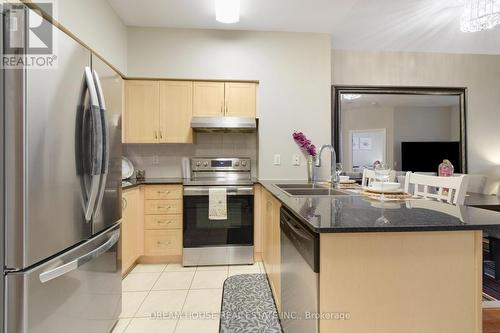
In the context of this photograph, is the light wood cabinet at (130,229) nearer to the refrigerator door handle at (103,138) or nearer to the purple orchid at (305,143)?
the refrigerator door handle at (103,138)

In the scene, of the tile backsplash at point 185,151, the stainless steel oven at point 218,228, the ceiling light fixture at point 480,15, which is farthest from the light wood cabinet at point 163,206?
the ceiling light fixture at point 480,15

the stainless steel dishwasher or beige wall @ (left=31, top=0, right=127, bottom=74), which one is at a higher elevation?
→ beige wall @ (left=31, top=0, right=127, bottom=74)

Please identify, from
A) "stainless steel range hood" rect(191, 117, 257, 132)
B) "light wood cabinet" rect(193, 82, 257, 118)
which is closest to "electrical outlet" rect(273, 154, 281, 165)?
"stainless steel range hood" rect(191, 117, 257, 132)

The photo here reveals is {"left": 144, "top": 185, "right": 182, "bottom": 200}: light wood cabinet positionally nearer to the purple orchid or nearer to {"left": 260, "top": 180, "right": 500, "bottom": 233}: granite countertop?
the purple orchid

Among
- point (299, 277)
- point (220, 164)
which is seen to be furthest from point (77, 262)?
point (220, 164)

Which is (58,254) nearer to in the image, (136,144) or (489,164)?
(136,144)

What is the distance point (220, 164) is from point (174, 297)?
1580 millimetres

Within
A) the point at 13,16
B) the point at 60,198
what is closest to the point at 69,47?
the point at 13,16

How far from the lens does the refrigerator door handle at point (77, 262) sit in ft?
3.64

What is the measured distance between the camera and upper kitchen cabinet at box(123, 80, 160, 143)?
3.03 metres

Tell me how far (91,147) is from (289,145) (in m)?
2.25

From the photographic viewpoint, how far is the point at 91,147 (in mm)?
1332

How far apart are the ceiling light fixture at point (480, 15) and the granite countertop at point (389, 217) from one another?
2.14 m

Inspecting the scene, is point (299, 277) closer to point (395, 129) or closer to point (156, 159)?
point (156, 159)
